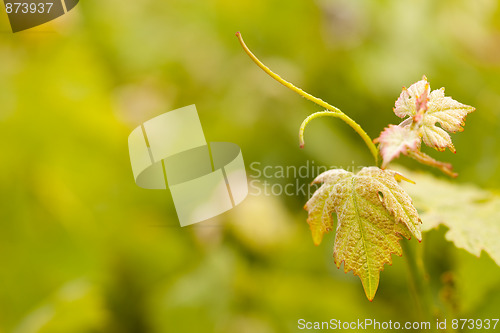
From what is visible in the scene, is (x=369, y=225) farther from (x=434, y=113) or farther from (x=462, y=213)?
(x=462, y=213)

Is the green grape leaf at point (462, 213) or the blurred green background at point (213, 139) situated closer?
the green grape leaf at point (462, 213)

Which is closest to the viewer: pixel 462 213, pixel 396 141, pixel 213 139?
pixel 396 141

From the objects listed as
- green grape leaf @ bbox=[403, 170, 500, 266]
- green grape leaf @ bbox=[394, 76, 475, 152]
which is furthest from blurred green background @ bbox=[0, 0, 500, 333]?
green grape leaf @ bbox=[394, 76, 475, 152]

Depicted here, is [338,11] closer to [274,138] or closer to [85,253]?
[274,138]

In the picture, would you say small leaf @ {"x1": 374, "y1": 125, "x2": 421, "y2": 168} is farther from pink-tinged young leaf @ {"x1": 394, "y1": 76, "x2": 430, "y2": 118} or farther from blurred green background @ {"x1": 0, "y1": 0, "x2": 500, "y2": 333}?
blurred green background @ {"x1": 0, "y1": 0, "x2": 500, "y2": 333}

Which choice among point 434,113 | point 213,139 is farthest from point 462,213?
point 213,139

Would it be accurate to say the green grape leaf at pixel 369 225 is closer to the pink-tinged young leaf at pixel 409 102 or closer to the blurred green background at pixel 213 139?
the pink-tinged young leaf at pixel 409 102

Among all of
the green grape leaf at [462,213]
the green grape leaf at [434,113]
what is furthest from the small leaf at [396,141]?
the green grape leaf at [462,213]
